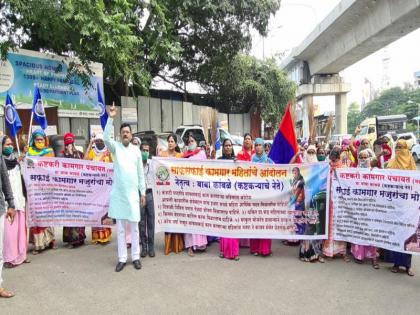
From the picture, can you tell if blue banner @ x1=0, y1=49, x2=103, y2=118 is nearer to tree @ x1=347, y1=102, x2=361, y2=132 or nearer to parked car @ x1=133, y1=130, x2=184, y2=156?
parked car @ x1=133, y1=130, x2=184, y2=156

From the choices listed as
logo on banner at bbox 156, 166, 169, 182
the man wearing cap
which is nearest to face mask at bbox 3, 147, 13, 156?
the man wearing cap

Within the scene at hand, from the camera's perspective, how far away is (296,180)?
5.17 meters

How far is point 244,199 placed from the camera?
5.24m

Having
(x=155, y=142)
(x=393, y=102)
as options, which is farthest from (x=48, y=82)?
(x=393, y=102)

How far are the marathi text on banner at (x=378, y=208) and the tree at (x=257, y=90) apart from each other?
19.0 meters

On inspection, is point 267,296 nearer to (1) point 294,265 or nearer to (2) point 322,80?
(1) point 294,265

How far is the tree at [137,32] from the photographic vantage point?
9.17m

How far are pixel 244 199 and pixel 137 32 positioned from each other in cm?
1017

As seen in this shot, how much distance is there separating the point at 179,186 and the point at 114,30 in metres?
5.63

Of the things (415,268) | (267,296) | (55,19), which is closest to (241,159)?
(267,296)

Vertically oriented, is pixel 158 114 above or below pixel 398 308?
above

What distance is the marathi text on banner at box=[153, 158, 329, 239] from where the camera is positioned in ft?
16.8

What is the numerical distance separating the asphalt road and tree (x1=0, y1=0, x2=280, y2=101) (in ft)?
19.8

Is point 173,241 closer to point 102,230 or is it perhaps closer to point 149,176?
point 149,176
